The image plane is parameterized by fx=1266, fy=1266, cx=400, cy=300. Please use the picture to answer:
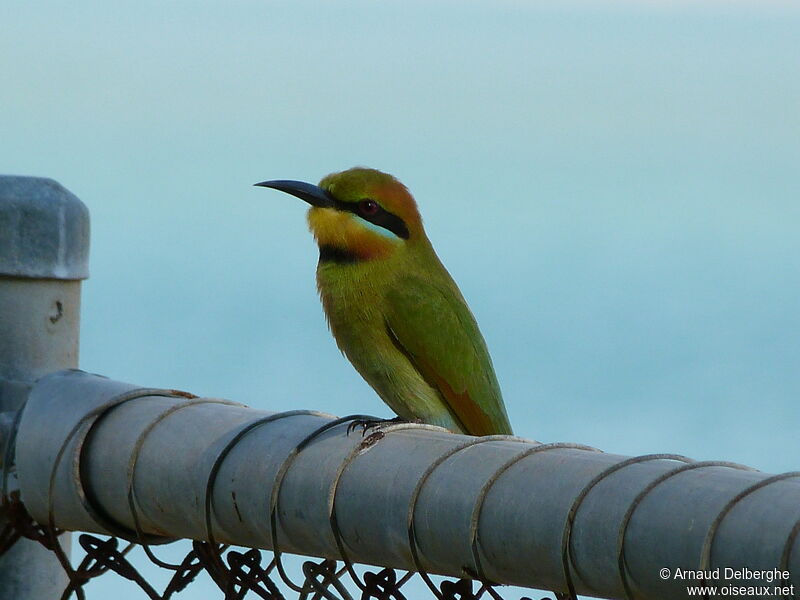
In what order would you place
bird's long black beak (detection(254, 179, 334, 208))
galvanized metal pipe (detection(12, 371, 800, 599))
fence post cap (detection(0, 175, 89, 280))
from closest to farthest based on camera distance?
galvanized metal pipe (detection(12, 371, 800, 599)) → fence post cap (detection(0, 175, 89, 280)) → bird's long black beak (detection(254, 179, 334, 208))

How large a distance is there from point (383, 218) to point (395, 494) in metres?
2.05

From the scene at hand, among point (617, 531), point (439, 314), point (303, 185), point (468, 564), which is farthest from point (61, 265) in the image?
point (439, 314)

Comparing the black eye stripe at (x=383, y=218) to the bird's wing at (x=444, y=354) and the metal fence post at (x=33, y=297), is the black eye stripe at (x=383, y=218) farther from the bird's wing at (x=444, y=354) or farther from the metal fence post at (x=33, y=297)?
the metal fence post at (x=33, y=297)

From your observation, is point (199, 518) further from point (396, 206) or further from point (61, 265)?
point (396, 206)

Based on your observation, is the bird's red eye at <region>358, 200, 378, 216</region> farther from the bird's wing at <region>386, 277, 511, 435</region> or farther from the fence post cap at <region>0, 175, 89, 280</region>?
the fence post cap at <region>0, 175, 89, 280</region>

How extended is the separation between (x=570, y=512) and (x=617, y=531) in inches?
2.5

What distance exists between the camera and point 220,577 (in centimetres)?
189

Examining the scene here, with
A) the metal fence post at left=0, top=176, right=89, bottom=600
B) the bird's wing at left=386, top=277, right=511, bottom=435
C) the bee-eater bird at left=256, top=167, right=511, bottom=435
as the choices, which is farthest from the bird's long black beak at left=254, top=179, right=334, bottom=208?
the metal fence post at left=0, top=176, right=89, bottom=600

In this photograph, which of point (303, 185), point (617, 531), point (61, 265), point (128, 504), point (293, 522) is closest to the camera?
point (617, 531)

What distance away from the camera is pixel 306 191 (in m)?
3.49

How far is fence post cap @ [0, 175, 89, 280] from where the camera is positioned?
206cm

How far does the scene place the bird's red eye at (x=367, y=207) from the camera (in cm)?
354

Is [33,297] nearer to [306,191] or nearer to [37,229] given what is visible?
[37,229]

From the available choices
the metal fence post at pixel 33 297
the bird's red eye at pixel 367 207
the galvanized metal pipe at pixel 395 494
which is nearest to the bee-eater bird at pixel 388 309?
the bird's red eye at pixel 367 207
